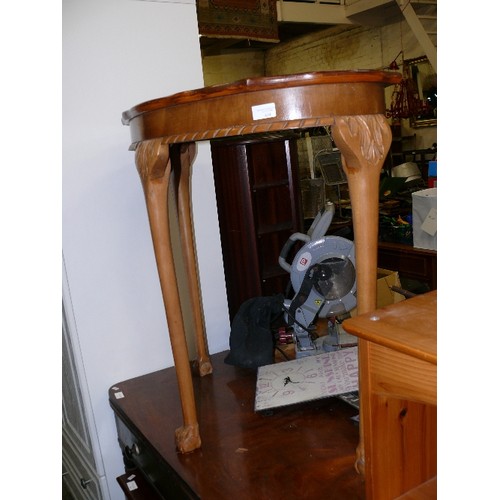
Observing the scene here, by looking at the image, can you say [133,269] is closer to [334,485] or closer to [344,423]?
[344,423]

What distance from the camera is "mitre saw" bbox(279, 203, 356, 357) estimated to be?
63.8 inches

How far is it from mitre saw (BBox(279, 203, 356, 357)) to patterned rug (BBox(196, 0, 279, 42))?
13.6 feet

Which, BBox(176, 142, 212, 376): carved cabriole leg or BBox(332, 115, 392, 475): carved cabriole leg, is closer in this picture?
BBox(332, 115, 392, 475): carved cabriole leg

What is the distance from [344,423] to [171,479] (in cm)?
45

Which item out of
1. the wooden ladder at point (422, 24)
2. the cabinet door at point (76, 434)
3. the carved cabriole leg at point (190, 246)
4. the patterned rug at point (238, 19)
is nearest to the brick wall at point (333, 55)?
the wooden ladder at point (422, 24)

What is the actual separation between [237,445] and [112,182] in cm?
89

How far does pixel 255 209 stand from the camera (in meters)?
2.69

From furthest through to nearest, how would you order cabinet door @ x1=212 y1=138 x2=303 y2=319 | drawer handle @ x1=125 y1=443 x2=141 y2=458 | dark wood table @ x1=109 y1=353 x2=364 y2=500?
cabinet door @ x1=212 y1=138 x2=303 y2=319 < drawer handle @ x1=125 y1=443 x2=141 y2=458 < dark wood table @ x1=109 y1=353 x2=364 y2=500

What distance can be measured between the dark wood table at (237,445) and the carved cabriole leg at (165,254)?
0.19ft

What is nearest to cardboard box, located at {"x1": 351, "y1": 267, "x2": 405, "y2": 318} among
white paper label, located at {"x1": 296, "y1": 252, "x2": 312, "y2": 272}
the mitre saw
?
the mitre saw

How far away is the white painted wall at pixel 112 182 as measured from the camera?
1587mm

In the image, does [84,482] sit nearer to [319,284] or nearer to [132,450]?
[132,450]

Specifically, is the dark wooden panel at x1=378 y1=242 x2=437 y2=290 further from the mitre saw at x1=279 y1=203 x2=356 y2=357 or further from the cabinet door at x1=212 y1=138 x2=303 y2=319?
the mitre saw at x1=279 y1=203 x2=356 y2=357

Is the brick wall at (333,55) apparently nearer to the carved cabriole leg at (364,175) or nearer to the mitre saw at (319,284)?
the mitre saw at (319,284)
